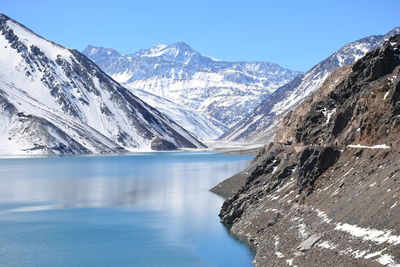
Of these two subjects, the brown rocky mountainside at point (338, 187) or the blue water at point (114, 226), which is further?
the blue water at point (114, 226)

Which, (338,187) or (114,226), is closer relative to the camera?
(338,187)

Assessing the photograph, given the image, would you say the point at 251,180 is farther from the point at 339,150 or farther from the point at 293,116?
the point at 293,116

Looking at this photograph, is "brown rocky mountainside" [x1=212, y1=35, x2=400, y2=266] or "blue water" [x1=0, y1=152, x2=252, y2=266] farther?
"blue water" [x1=0, y1=152, x2=252, y2=266]

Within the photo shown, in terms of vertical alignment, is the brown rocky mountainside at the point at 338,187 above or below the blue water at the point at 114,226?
above

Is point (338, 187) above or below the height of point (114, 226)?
above
